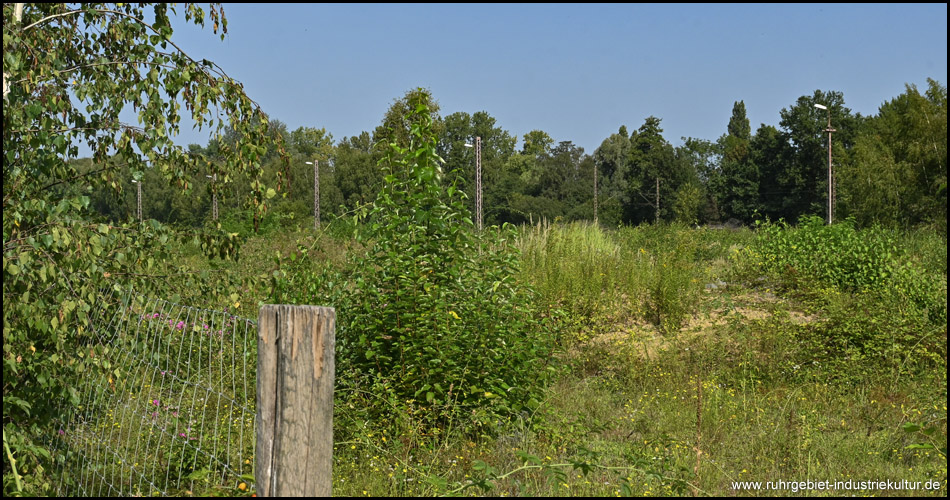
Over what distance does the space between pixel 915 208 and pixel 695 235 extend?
13.1 meters

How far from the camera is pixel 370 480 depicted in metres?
3.58

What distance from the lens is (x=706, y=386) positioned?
5508 millimetres

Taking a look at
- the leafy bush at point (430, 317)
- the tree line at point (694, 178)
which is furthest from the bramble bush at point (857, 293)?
the tree line at point (694, 178)

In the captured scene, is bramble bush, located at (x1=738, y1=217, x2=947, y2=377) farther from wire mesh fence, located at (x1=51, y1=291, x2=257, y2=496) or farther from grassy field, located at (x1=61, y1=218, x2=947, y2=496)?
wire mesh fence, located at (x1=51, y1=291, x2=257, y2=496)

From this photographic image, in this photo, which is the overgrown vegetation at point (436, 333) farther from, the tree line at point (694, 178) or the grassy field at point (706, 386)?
the tree line at point (694, 178)

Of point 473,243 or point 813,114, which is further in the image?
point 813,114

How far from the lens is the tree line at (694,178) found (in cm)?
2378

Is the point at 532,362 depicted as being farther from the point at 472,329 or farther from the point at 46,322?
the point at 46,322

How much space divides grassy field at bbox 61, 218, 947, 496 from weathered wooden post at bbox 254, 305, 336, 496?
1.00 metres

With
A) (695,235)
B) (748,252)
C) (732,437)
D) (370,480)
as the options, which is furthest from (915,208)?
(370,480)

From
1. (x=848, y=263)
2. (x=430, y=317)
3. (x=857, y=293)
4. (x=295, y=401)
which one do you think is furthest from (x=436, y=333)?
(x=848, y=263)

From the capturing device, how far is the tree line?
78.0 ft

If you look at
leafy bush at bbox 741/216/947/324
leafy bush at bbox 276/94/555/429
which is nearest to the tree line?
leafy bush at bbox 741/216/947/324

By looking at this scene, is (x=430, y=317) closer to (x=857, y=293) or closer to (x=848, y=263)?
(x=857, y=293)
